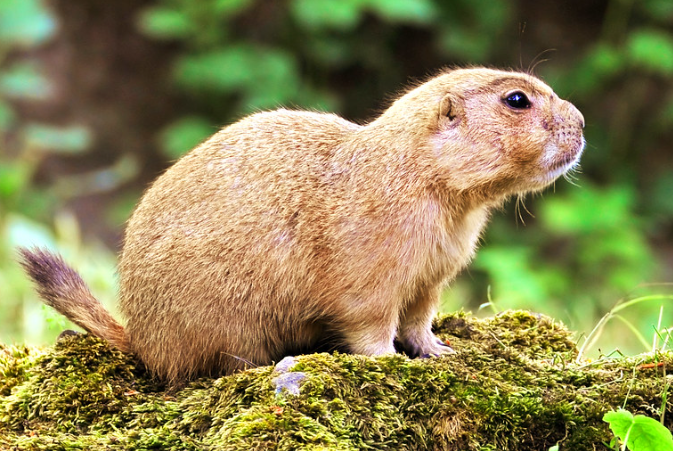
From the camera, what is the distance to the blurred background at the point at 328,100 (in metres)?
10.4

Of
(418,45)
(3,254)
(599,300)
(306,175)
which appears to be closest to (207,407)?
(306,175)

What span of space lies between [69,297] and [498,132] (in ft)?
8.91

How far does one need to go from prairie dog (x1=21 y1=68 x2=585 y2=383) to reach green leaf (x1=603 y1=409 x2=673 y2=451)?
142 cm

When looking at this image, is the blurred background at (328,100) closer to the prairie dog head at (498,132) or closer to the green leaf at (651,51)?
the green leaf at (651,51)

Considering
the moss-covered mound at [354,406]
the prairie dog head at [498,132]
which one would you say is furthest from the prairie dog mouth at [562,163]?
the moss-covered mound at [354,406]

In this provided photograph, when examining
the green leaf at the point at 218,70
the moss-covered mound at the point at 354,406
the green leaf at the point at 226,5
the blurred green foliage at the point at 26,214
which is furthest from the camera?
the green leaf at the point at 218,70

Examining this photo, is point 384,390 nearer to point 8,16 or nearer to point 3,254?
point 3,254

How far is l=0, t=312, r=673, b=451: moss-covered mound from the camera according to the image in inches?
154

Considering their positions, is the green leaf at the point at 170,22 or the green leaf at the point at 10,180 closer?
the green leaf at the point at 10,180

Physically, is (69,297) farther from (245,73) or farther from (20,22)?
(245,73)

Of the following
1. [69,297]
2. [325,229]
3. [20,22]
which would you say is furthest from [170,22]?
[325,229]

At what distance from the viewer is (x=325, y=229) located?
4.66 m

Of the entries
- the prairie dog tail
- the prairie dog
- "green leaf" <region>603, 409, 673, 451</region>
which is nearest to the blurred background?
the prairie dog tail

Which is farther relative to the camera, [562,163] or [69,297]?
[69,297]
